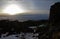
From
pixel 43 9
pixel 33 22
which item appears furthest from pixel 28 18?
pixel 43 9

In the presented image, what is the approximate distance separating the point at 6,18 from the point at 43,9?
0.36 meters

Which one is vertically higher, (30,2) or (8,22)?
(30,2)

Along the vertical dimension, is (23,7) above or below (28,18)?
above

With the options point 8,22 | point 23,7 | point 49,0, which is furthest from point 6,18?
point 49,0

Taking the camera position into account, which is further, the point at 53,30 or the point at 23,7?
the point at 23,7

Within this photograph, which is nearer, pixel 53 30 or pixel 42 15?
pixel 53 30

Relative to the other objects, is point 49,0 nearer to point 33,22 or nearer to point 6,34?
point 33,22

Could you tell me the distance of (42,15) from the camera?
128 cm

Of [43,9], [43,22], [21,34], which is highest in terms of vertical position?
[43,9]

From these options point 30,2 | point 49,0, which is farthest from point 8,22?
point 49,0

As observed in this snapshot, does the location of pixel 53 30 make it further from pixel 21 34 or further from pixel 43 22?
pixel 21 34

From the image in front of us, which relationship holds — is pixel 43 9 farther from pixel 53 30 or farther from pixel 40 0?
pixel 53 30

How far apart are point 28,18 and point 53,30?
1.37 ft

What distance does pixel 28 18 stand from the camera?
129cm
